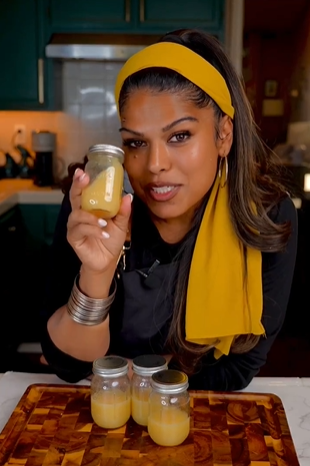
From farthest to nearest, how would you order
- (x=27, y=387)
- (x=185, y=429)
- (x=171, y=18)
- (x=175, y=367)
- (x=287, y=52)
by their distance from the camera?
1. (x=287, y=52)
2. (x=171, y=18)
3. (x=175, y=367)
4. (x=27, y=387)
5. (x=185, y=429)

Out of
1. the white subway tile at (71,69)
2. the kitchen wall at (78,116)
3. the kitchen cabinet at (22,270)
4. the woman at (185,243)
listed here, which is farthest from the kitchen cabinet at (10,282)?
the woman at (185,243)

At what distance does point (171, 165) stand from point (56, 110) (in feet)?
7.52

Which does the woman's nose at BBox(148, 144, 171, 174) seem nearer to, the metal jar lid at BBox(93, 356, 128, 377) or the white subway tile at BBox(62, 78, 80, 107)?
the metal jar lid at BBox(93, 356, 128, 377)

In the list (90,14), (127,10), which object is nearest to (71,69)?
(90,14)

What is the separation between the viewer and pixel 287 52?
131 inches

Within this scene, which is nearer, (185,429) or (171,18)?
(185,429)

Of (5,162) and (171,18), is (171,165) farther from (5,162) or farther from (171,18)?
(5,162)

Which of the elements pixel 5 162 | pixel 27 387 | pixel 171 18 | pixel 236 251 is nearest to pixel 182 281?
pixel 236 251

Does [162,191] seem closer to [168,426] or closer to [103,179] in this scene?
[103,179]

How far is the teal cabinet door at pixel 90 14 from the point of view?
9.82 feet

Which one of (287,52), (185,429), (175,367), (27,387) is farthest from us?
(287,52)

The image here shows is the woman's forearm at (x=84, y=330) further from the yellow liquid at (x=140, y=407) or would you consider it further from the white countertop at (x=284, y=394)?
the yellow liquid at (x=140, y=407)

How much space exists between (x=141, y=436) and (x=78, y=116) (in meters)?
2.77

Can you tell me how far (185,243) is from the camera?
3.86 ft
